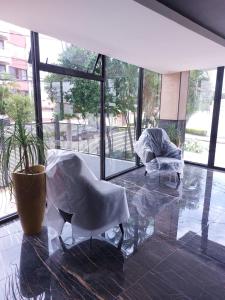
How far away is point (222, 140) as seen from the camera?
5.15 metres

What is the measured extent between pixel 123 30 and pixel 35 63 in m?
1.21

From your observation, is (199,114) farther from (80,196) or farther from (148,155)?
(80,196)

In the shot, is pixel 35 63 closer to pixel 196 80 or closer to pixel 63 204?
pixel 63 204

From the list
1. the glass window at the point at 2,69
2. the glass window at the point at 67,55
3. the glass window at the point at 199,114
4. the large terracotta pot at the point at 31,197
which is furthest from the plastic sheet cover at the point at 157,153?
the glass window at the point at 2,69

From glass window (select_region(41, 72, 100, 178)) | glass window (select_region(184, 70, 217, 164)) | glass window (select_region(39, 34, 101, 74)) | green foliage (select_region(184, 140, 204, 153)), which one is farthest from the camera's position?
green foliage (select_region(184, 140, 204, 153))

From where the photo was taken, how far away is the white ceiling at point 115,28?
204 centimetres

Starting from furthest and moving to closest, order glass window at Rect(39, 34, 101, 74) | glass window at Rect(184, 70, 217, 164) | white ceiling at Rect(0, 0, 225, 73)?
glass window at Rect(184, 70, 217, 164) < glass window at Rect(39, 34, 101, 74) < white ceiling at Rect(0, 0, 225, 73)

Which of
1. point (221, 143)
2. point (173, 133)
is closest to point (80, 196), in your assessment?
point (173, 133)

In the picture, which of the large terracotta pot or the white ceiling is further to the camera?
the large terracotta pot

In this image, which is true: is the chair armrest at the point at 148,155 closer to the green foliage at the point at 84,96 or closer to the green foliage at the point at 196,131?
the green foliage at the point at 84,96

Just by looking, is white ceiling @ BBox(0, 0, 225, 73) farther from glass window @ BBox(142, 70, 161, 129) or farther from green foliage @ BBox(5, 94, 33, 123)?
glass window @ BBox(142, 70, 161, 129)

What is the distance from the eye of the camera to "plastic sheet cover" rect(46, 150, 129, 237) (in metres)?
2.19

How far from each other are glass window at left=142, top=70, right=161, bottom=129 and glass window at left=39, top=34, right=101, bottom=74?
1675mm

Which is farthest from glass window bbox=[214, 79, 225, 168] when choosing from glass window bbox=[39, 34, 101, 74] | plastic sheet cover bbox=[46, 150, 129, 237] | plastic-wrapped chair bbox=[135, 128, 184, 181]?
plastic sheet cover bbox=[46, 150, 129, 237]
